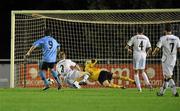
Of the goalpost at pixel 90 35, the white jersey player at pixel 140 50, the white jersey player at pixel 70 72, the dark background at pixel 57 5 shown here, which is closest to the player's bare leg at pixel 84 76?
the white jersey player at pixel 70 72

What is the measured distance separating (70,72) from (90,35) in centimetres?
407

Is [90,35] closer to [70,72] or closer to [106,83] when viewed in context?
[70,72]

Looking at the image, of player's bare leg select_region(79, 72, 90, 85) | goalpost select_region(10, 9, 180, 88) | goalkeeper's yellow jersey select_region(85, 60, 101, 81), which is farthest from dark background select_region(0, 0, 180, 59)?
player's bare leg select_region(79, 72, 90, 85)

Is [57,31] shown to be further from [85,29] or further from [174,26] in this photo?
[174,26]

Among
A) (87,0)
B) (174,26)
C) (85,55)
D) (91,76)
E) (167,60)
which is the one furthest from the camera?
(87,0)

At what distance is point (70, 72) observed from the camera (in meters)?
27.0

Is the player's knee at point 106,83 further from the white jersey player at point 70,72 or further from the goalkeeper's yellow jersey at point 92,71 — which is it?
the white jersey player at point 70,72

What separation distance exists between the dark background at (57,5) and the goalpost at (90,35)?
347 centimetres

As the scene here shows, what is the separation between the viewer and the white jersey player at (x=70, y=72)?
26953mm

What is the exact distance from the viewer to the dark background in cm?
3384

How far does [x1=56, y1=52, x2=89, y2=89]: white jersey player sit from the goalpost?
5.73ft

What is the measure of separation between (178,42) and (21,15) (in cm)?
1026

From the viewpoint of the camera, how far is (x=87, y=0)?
34.8 meters

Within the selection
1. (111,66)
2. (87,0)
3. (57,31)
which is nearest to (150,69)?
(111,66)
